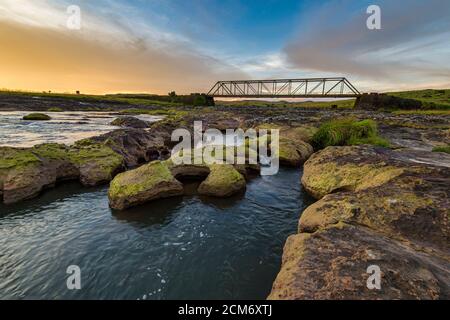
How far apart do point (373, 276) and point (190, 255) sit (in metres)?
5.95

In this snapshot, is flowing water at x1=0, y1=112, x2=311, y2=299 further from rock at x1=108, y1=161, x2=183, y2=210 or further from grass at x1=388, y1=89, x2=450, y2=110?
grass at x1=388, y1=89, x2=450, y2=110

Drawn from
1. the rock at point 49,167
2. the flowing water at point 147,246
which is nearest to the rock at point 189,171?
the flowing water at point 147,246

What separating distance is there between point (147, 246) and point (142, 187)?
4.24 m

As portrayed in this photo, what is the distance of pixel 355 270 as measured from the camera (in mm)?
5473

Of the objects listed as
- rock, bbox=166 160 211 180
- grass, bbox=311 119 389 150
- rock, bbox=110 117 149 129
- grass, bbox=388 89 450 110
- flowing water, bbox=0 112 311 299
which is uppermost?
grass, bbox=388 89 450 110

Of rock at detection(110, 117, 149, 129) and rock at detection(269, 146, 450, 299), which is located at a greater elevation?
rock at detection(110, 117, 149, 129)

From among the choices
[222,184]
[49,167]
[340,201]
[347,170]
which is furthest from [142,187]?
[347,170]

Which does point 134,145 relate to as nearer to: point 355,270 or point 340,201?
point 340,201

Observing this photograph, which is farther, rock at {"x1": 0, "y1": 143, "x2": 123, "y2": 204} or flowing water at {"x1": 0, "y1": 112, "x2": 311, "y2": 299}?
rock at {"x1": 0, "y1": 143, "x2": 123, "y2": 204}

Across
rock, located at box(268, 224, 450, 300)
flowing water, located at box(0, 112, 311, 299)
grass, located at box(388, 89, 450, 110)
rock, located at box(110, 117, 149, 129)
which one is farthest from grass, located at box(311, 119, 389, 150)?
grass, located at box(388, 89, 450, 110)

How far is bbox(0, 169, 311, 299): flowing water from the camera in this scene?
24.4 ft

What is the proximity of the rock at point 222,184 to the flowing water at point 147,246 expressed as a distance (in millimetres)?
624
